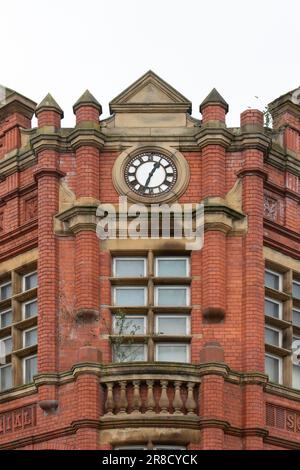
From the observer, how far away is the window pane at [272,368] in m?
37.6

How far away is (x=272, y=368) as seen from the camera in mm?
37812

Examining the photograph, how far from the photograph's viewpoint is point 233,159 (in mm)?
37906

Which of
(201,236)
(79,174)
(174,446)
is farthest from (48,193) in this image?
(174,446)

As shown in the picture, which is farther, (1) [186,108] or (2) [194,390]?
(1) [186,108]

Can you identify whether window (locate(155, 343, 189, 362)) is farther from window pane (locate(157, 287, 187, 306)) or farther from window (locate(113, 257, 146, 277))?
window (locate(113, 257, 146, 277))

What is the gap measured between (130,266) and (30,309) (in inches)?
105

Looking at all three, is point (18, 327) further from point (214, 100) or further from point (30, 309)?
point (214, 100)

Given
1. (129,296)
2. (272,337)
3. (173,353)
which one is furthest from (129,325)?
(272,337)

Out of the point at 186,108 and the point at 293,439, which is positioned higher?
the point at 186,108

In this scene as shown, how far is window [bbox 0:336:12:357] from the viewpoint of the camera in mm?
38812

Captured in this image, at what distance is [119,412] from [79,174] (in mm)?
5544

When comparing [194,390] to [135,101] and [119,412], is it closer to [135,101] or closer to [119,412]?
[119,412]

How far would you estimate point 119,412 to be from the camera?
3556 cm

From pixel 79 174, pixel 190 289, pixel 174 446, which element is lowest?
pixel 174 446
